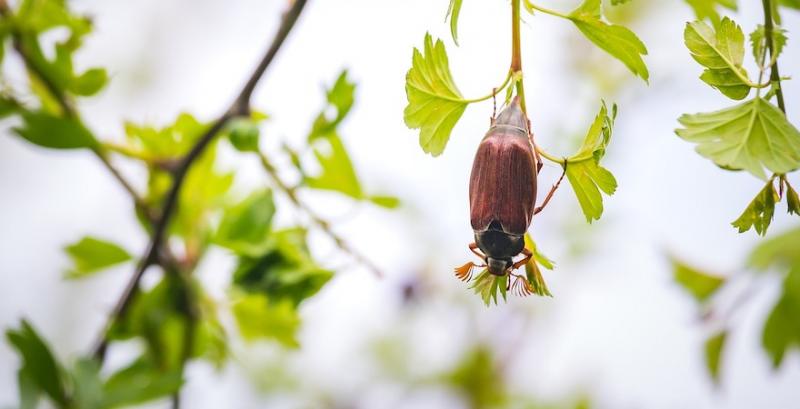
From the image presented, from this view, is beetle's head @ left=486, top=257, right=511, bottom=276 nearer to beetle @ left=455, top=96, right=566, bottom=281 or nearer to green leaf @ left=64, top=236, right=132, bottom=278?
beetle @ left=455, top=96, right=566, bottom=281

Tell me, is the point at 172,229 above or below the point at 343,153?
below

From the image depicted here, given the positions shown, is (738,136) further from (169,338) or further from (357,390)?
(357,390)

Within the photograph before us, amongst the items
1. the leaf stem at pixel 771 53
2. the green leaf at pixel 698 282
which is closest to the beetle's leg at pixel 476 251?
the leaf stem at pixel 771 53

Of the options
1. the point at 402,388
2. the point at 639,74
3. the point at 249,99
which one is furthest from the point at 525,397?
the point at 639,74

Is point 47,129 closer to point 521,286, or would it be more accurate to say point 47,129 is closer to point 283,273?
point 283,273

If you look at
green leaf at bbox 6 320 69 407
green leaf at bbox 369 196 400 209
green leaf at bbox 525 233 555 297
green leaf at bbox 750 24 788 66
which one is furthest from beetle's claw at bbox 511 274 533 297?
green leaf at bbox 6 320 69 407

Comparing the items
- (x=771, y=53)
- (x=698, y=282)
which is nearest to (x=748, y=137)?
(x=771, y=53)
